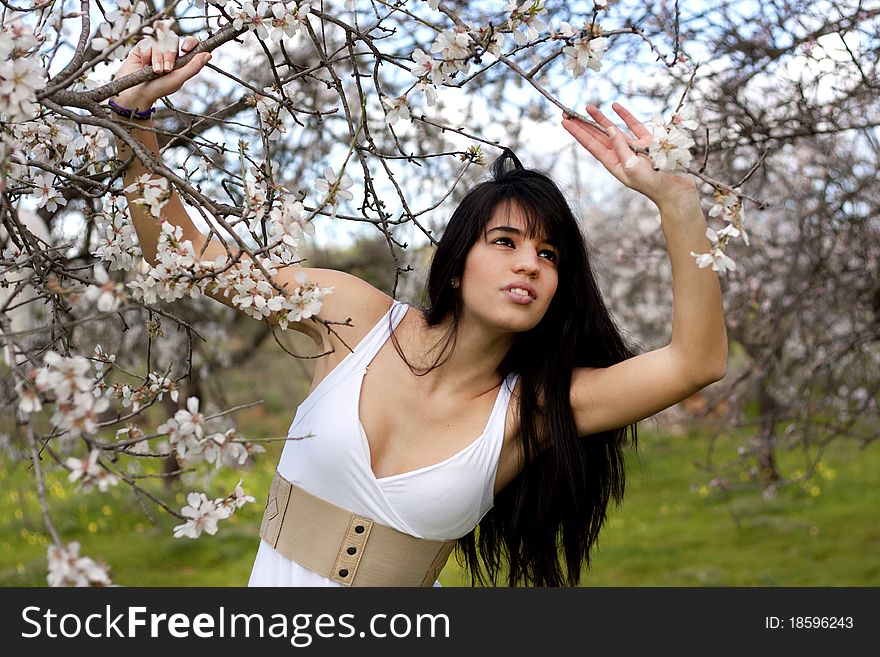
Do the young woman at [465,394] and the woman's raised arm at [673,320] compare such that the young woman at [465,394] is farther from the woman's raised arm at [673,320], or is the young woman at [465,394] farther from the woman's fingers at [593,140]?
the woman's fingers at [593,140]

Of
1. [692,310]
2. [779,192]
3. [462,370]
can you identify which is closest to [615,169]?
[692,310]

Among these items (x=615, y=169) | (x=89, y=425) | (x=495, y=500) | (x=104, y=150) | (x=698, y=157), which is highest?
(x=698, y=157)

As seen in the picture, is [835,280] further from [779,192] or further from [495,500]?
[495,500]

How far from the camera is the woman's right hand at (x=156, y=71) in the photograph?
63.7 inches

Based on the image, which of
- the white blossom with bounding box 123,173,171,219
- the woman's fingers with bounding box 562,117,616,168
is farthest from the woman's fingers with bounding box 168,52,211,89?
the woman's fingers with bounding box 562,117,616,168

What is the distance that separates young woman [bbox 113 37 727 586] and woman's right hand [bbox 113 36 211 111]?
0.23 metres

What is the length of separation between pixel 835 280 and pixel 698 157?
1.80 metres

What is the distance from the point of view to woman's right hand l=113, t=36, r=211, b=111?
1.62 metres

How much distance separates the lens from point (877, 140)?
3.76 meters

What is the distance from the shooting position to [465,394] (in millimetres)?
2189

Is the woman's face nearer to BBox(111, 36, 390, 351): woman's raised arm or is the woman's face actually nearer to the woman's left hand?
BBox(111, 36, 390, 351): woman's raised arm

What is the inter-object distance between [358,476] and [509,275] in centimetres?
52

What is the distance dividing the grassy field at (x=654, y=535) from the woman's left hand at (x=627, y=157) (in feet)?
11.1

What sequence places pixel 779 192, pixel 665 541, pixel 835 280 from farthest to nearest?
pixel 665 541 → pixel 779 192 → pixel 835 280
